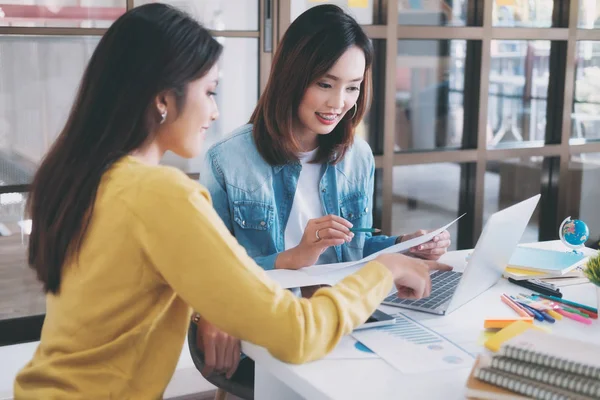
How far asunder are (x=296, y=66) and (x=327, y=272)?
562 millimetres

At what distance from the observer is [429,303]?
1532 mm

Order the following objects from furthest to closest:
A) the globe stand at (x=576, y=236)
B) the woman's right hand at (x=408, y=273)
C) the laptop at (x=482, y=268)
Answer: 1. the globe stand at (x=576, y=236)
2. the laptop at (x=482, y=268)
3. the woman's right hand at (x=408, y=273)

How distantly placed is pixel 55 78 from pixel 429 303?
1.53 metres

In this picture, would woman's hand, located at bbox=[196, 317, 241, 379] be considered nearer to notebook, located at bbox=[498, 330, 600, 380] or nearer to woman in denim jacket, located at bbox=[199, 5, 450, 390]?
woman in denim jacket, located at bbox=[199, 5, 450, 390]

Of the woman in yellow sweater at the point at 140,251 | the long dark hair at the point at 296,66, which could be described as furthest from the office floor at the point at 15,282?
the woman in yellow sweater at the point at 140,251

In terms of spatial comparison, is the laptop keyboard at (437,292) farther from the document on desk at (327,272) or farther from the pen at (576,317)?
the pen at (576,317)

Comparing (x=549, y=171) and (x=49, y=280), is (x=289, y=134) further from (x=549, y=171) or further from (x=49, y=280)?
(x=549, y=171)

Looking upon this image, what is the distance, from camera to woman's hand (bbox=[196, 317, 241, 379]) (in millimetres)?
1581

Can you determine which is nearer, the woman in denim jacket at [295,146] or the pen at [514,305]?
the pen at [514,305]

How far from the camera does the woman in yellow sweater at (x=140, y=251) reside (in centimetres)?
111

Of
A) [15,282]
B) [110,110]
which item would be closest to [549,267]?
[110,110]

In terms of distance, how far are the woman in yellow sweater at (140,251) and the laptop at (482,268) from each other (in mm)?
249

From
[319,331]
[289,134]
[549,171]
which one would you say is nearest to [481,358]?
[319,331]

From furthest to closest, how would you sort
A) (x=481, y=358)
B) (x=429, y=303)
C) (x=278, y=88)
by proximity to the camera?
(x=278, y=88)
(x=429, y=303)
(x=481, y=358)
